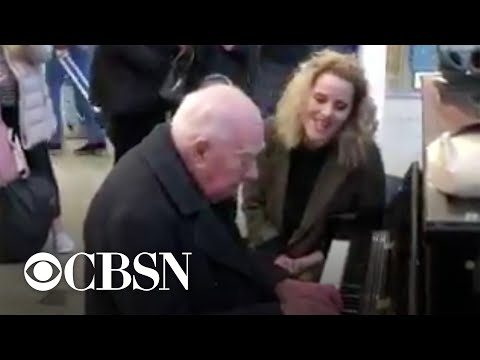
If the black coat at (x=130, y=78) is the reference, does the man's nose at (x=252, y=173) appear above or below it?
below

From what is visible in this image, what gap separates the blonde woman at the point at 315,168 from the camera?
129 cm

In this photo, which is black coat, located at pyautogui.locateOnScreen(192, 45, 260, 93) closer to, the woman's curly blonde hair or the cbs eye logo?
the woman's curly blonde hair

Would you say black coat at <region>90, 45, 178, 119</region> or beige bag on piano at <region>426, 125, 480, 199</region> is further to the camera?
black coat at <region>90, 45, 178, 119</region>

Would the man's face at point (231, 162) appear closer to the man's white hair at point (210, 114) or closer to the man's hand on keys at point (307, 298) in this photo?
the man's white hair at point (210, 114)

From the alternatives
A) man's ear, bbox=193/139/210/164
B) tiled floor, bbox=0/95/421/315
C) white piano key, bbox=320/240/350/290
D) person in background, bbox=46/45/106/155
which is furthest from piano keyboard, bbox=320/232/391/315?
person in background, bbox=46/45/106/155

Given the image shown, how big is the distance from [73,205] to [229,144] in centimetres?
21

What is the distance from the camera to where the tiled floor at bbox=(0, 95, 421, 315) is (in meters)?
1.29

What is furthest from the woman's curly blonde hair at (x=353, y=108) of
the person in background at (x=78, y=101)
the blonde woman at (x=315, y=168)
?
the person in background at (x=78, y=101)

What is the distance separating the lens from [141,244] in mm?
1276

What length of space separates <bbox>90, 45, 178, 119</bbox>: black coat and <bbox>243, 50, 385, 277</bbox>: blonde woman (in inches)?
6.0

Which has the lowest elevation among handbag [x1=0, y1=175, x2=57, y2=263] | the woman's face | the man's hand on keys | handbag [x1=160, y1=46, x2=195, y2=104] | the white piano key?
the man's hand on keys

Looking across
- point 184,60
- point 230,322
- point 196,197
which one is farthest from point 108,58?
point 230,322

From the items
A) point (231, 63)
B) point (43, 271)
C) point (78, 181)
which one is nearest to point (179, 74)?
point (231, 63)
